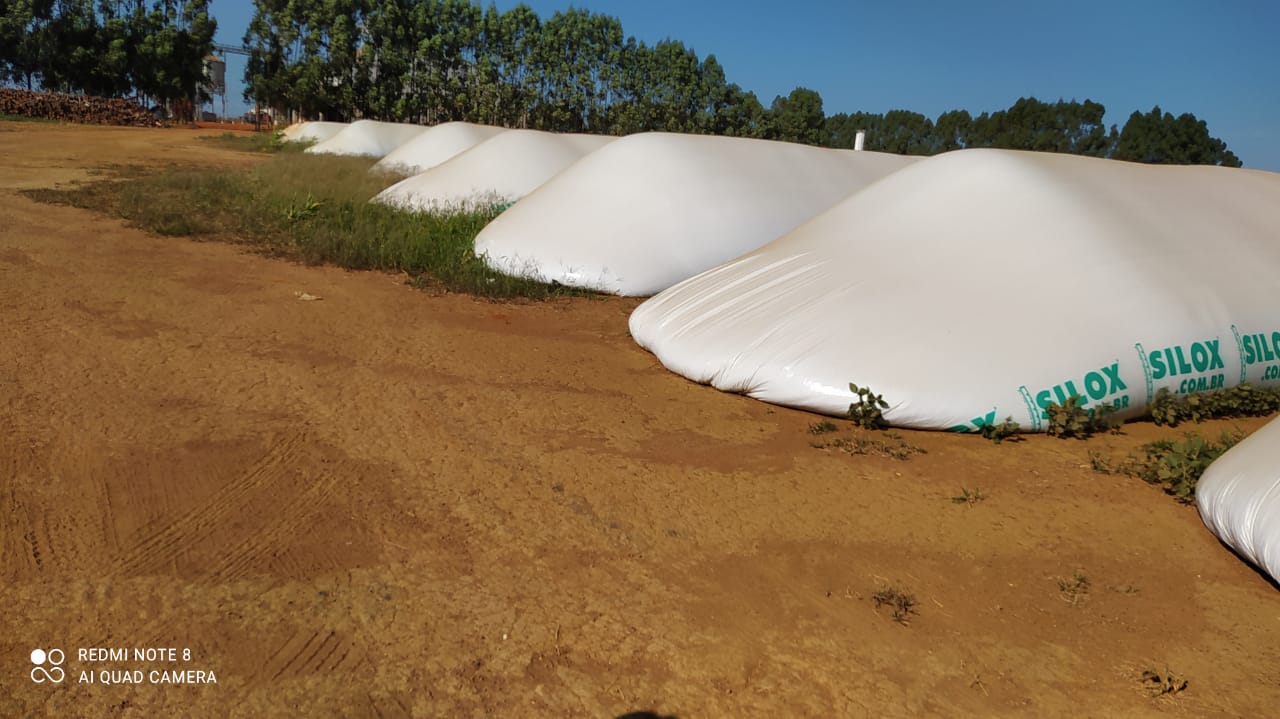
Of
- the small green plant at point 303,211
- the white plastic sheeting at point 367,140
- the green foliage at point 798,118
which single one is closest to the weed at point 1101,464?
the small green plant at point 303,211

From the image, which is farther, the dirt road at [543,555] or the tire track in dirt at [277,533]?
the tire track in dirt at [277,533]

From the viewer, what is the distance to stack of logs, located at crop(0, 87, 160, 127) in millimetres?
31047

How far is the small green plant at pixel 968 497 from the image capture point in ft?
11.0

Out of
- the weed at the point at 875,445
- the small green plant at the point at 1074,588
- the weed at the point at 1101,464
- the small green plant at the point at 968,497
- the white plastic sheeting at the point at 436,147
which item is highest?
the white plastic sheeting at the point at 436,147

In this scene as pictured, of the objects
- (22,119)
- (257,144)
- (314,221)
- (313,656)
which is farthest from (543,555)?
(22,119)

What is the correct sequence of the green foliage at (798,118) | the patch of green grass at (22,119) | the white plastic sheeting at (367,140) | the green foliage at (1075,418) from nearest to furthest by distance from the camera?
the green foliage at (1075,418), the white plastic sheeting at (367,140), the patch of green grass at (22,119), the green foliage at (798,118)

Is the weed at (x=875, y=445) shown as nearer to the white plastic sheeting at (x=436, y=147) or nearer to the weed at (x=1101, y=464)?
the weed at (x=1101, y=464)

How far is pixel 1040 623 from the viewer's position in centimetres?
254

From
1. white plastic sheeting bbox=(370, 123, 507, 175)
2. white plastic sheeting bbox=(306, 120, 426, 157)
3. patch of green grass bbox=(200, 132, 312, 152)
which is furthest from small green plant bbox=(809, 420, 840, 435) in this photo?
patch of green grass bbox=(200, 132, 312, 152)

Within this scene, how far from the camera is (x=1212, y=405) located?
420 cm

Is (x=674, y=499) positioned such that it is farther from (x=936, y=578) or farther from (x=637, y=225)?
(x=637, y=225)

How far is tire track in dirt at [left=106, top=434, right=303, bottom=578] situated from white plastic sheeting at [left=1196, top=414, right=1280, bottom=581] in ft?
11.4

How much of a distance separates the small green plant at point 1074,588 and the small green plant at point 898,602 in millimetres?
517

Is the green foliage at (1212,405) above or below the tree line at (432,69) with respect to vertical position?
below
